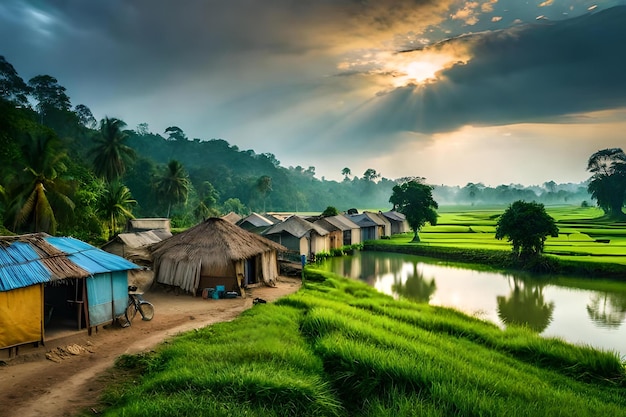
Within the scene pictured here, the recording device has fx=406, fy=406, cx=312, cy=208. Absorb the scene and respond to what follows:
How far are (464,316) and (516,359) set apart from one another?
4.96 meters

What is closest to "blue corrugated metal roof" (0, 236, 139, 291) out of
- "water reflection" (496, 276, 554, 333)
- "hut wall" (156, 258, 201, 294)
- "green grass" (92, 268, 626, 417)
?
"green grass" (92, 268, 626, 417)

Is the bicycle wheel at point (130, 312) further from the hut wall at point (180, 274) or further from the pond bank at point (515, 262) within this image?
the pond bank at point (515, 262)

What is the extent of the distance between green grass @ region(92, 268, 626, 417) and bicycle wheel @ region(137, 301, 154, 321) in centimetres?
303

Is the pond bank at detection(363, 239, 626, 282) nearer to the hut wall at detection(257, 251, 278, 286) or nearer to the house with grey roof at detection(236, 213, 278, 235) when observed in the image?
the house with grey roof at detection(236, 213, 278, 235)

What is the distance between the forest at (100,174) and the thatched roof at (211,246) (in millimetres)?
8899

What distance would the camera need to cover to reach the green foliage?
27.2 m

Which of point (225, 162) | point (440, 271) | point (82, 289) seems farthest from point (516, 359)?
point (225, 162)

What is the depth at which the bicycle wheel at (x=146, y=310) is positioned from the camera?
13703mm

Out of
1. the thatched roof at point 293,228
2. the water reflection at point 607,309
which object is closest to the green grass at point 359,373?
the water reflection at point 607,309

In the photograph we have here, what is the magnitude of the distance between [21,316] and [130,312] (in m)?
3.94

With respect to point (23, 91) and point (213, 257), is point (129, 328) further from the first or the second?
point (23, 91)

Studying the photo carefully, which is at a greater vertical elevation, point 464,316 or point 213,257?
point 213,257

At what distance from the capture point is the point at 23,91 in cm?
4447

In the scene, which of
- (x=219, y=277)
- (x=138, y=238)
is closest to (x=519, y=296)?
(x=219, y=277)
